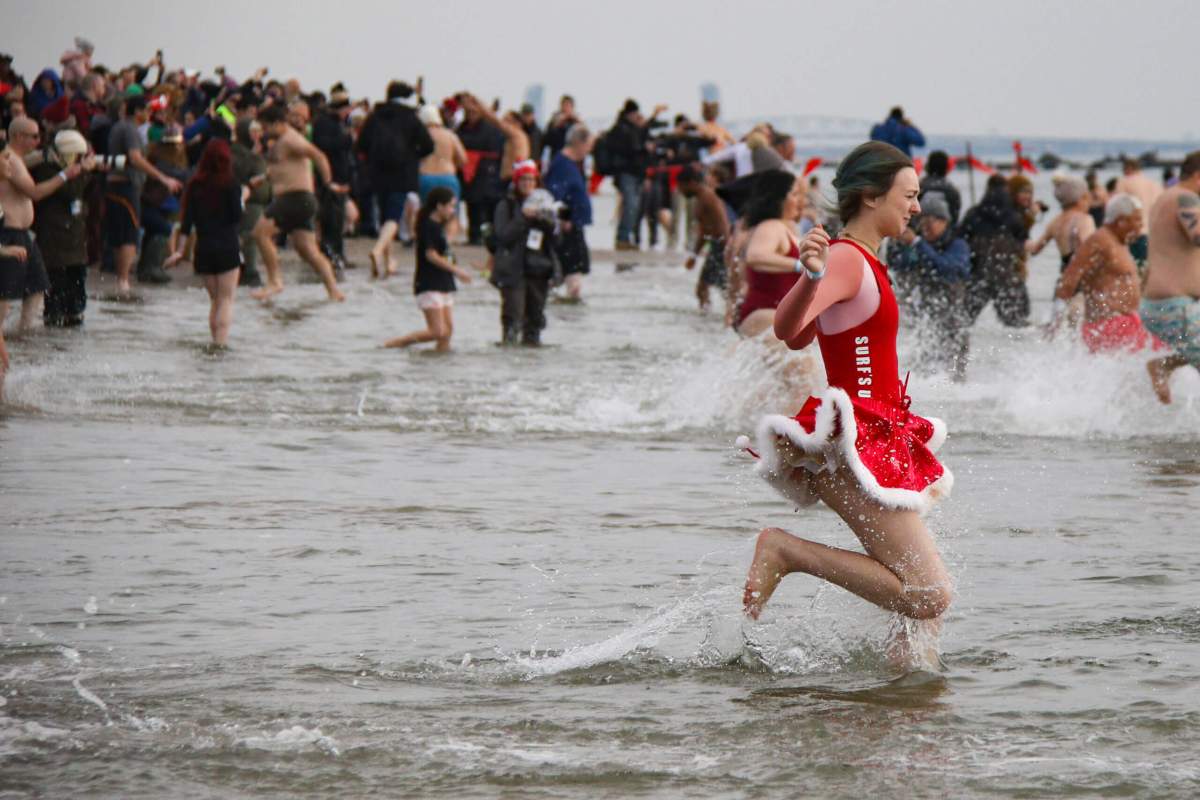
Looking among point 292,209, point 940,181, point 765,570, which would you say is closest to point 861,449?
point 765,570

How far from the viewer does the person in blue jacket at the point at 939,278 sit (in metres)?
13.8

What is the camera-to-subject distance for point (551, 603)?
659 centimetres

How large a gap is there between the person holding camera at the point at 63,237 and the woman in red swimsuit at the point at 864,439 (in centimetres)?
1060

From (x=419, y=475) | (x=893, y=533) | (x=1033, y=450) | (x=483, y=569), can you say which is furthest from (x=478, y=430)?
(x=893, y=533)

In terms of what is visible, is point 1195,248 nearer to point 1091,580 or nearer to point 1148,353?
point 1148,353

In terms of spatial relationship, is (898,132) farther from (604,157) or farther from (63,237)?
(63,237)

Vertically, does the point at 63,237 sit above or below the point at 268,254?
above

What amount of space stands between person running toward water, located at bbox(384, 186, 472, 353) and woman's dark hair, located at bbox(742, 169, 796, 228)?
4454 millimetres

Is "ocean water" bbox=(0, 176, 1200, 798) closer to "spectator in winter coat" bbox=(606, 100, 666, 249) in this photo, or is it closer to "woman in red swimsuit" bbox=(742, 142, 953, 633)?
"woman in red swimsuit" bbox=(742, 142, 953, 633)

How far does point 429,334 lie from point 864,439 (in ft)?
34.0

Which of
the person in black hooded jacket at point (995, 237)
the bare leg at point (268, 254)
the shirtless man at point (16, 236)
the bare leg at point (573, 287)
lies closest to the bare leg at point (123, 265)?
the bare leg at point (268, 254)

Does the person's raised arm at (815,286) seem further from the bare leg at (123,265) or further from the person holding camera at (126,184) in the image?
the bare leg at (123,265)

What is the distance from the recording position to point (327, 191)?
21.8m

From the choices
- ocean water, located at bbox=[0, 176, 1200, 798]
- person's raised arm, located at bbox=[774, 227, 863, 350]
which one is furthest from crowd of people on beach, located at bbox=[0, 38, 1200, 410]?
ocean water, located at bbox=[0, 176, 1200, 798]
